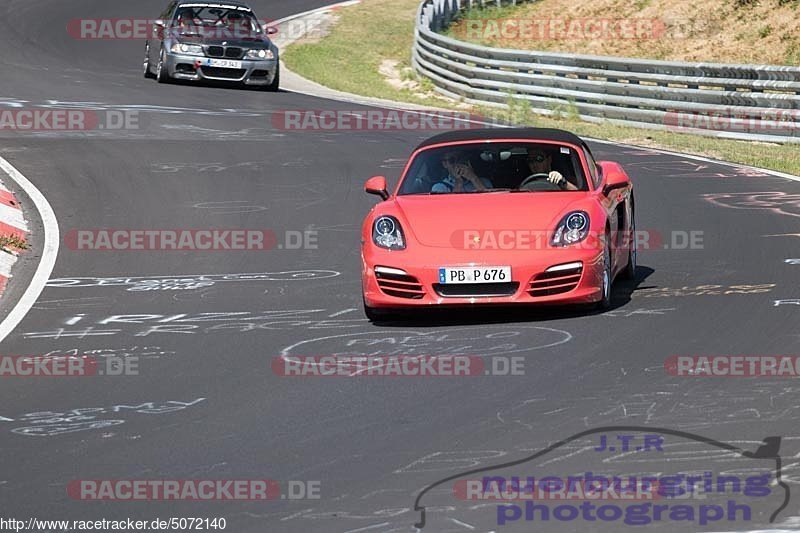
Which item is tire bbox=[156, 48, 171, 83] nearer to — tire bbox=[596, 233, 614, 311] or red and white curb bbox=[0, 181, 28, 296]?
red and white curb bbox=[0, 181, 28, 296]

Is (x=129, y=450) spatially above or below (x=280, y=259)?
above

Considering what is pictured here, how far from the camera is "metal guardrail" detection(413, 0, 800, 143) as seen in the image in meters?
22.5

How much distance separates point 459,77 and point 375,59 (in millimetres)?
7094

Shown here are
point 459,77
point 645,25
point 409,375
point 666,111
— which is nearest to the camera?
point 409,375

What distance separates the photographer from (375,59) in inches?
1431

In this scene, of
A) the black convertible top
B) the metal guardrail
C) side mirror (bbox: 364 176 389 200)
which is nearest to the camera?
side mirror (bbox: 364 176 389 200)

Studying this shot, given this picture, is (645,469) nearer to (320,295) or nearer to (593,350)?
(593,350)

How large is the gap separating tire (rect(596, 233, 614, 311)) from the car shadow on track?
0.05m

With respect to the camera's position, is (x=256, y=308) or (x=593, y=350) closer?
(x=593, y=350)

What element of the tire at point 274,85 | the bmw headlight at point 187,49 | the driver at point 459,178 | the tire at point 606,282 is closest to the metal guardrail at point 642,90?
the tire at point 274,85

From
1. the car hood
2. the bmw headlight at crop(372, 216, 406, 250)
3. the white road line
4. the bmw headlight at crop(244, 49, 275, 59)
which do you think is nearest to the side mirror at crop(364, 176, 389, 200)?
the car hood

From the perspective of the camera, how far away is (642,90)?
24500 millimetres

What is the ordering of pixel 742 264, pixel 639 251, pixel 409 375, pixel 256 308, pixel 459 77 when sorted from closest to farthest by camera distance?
1. pixel 409 375
2. pixel 256 308
3. pixel 742 264
4. pixel 639 251
5. pixel 459 77

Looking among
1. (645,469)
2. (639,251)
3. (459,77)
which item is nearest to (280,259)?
(639,251)
